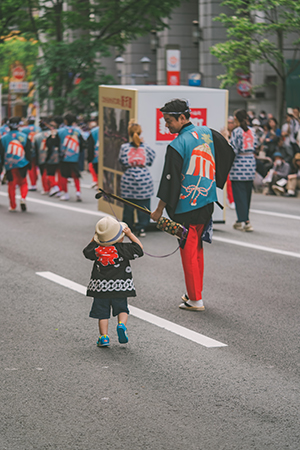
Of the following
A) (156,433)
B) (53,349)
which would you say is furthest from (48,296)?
(156,433)

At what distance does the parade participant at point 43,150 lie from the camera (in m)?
18.6

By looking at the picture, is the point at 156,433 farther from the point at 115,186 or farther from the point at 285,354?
the point at 115,186

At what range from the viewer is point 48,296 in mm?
8148

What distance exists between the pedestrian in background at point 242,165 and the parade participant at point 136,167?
142 centimetres

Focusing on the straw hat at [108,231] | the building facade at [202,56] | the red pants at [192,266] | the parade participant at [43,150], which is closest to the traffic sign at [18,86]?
the building facade at [202,56]

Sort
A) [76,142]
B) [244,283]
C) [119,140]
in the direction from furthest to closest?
[76,142] < [119,140] < [244,283]

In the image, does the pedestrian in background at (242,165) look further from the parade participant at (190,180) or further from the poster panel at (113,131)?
the parade participant at (190,180)

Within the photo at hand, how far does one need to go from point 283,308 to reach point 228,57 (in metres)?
16.9

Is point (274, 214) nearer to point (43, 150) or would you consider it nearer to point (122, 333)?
point (43, 150)

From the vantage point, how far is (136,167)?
12.0 m

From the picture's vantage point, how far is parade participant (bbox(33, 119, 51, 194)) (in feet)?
61.0

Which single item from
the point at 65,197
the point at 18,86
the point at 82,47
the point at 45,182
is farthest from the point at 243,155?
the point at 18,86

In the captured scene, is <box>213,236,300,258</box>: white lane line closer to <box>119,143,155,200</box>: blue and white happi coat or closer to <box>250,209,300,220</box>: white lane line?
<box>119,143,155,200</box>: blue and white happi coat

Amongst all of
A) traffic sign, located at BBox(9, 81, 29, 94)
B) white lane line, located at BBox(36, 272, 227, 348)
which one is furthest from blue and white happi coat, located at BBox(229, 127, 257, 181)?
traffic sign, located at BBox(9, 81, 29, 94)
